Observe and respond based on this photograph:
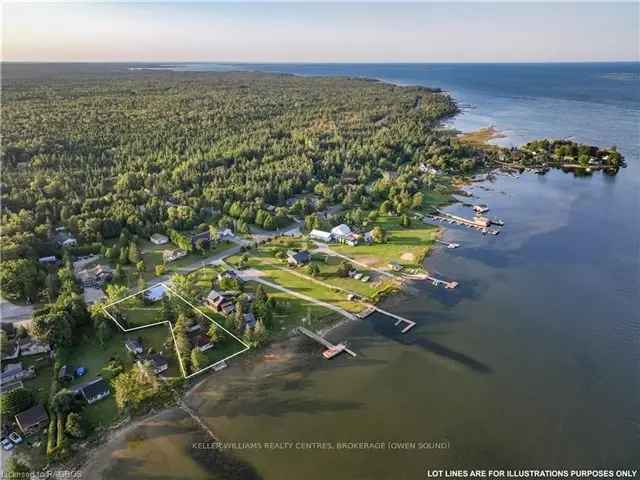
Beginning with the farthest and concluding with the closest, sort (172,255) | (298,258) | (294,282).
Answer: (172,255) → (298,258) → (294,282)

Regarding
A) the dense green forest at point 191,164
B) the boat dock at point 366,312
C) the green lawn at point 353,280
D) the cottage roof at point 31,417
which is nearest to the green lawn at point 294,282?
the boat dock at point 366,312

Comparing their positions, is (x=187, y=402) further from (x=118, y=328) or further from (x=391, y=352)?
(x=391, y=352)

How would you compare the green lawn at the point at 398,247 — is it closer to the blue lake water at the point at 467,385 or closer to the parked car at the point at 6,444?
the blue lake water at the point at 467,385

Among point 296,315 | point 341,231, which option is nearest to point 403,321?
point 296,315

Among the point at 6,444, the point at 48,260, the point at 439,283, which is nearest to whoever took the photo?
the point at 6,444

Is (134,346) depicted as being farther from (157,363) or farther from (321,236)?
(321,236)

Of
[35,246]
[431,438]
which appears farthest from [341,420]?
[35,246]

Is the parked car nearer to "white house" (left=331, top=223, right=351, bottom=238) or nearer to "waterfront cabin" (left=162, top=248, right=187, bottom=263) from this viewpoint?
"waterfront cabin" (left=162, top=248, right=187, bottom=263)

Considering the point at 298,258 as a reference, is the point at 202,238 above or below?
above
